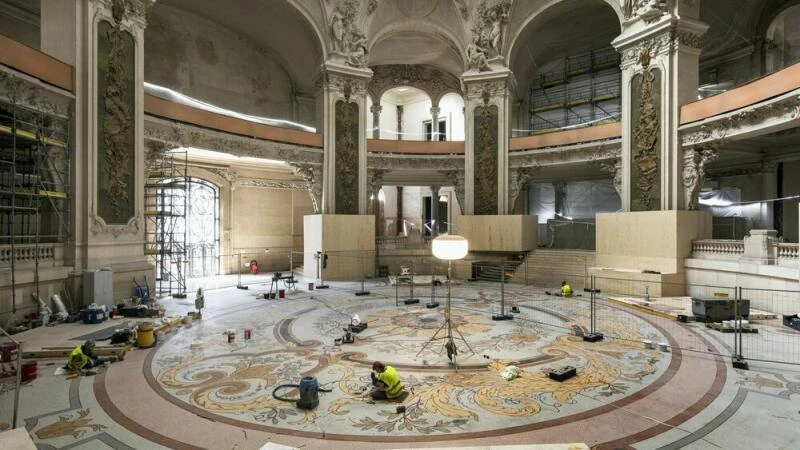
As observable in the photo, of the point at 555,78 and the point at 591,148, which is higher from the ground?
the point at 555,78

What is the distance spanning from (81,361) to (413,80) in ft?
75.1

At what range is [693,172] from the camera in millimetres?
14258

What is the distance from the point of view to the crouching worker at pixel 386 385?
5340 millimetres

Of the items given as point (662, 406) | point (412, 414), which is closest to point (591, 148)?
point (662, 406)

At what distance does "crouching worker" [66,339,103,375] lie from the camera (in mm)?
6422

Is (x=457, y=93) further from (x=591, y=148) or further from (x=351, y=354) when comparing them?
(x=351, y=354)

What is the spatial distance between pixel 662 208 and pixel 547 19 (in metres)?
11.4

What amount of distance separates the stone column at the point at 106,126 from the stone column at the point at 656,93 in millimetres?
17312

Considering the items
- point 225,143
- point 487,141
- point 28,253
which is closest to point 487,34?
point 487,141

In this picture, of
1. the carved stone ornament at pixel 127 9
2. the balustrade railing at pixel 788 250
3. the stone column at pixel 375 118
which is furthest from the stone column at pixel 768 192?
the carved stone ornament at pixel 127 9

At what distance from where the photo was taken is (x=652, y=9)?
14.7 m

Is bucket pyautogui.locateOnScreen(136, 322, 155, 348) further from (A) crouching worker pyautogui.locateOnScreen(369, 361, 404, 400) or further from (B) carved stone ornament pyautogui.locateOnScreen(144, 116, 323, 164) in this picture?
(B) carved stone ornament pyautogui.locateOnScreen(144, 116, 323, 164)

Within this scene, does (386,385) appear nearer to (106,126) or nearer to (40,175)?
(40,175)

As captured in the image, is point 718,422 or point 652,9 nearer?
point 718,422
